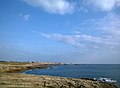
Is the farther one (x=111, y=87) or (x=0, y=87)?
(x=111, y=87)

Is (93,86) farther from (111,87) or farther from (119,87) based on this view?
(119,87)

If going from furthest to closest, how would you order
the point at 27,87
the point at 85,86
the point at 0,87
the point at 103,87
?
1. the point at 103,87
2. the point at 85,86
3. the point at 27,87
4. the point at 0,87

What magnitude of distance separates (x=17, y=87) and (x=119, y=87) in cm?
4092

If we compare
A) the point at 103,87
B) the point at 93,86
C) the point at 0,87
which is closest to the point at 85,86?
the point at 93,86

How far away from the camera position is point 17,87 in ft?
133

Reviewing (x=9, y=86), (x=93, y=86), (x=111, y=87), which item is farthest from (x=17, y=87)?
(x=111, y=87)

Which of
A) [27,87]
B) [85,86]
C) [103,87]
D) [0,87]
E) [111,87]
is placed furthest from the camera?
[111,87]

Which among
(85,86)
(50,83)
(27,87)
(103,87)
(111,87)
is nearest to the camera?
(27,87)

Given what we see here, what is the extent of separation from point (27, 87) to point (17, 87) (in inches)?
82.0

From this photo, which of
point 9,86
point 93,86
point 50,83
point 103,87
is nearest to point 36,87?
point 9,86

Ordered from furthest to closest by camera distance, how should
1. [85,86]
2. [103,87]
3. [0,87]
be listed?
[103,87], [85,86], [0,87]

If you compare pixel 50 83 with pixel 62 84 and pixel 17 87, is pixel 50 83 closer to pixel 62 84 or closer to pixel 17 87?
pixel 62 84

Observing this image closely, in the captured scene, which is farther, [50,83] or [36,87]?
[50,83]

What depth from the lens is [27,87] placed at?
41688 mm
